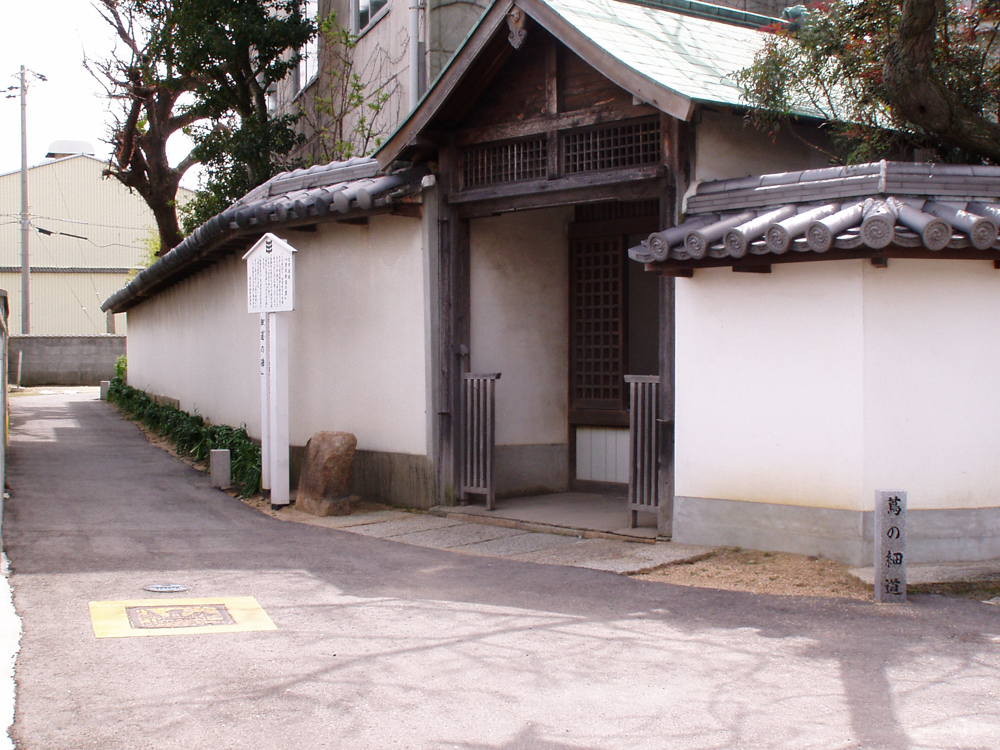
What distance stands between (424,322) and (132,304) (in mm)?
17900

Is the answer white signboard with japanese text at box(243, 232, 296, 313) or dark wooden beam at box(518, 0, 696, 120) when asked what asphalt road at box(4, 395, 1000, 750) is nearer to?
white signboard with japanese text at box(243, 232, 296, 313)

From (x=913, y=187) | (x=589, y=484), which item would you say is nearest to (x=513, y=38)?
(x=913, y=187)

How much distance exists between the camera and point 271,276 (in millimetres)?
Result: 11203

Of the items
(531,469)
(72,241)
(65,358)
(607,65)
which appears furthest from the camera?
(72,241)

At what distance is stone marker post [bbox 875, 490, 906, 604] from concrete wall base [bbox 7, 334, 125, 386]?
3385cm

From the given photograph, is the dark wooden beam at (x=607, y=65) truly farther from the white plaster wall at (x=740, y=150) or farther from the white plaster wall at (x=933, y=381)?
the white plaster wall at (x=933, y=381)

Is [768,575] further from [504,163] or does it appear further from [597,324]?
[504,163]

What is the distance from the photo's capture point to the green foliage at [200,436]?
485 inches

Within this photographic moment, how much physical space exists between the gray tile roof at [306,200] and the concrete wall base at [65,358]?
77.4 ft

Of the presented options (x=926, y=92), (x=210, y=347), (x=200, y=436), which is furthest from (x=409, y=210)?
(x=210, y=347)

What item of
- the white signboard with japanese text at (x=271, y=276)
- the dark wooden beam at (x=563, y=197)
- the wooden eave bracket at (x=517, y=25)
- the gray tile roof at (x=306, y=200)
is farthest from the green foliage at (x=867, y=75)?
the white signboard with japanese text at (x=271, y=276)

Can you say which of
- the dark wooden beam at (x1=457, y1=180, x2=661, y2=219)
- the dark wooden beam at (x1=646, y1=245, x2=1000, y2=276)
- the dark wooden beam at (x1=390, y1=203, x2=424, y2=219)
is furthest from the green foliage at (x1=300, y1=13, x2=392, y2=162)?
the dark wooden beam at (x1=646, y1=245, x2=1000, y2=276)

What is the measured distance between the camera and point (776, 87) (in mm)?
8594

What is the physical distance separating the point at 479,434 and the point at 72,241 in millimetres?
38830
